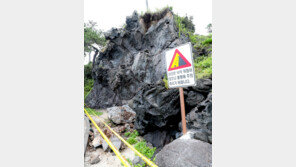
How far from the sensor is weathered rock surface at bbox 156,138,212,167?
10.6 ft

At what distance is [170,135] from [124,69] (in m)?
10.2

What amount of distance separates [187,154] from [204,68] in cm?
540

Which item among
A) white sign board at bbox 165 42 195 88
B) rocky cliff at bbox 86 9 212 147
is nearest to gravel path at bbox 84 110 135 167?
rocky cliff at bbox 86 9 212 147

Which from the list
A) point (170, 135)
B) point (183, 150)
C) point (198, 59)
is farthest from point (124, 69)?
point (183, 150)

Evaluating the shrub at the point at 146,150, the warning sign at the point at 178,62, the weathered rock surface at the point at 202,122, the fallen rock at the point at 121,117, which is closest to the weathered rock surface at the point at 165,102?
the weathered rock surface at the point at 202,122

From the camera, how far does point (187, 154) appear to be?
11.3ft

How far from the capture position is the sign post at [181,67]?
347 cm

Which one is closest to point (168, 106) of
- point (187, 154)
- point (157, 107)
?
point (157, 107)

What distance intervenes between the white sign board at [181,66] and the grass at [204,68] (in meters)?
2.84

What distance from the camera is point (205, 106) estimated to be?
4863 millimetres

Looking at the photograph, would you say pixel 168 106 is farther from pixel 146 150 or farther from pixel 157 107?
pixel 146 150

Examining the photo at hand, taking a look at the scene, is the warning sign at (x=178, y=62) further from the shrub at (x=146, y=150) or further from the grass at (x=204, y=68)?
the shrub at (x=146, y=150)

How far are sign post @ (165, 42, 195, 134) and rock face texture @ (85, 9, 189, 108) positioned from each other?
7119 mm

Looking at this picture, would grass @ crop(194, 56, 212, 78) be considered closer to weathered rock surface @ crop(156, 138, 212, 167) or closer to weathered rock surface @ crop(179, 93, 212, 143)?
weathered rock surface @ crop(179, 93, 212, 143)
